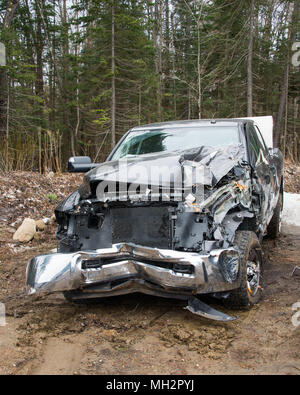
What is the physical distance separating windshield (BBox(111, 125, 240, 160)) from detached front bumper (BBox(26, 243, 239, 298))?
180cm

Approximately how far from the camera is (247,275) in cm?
377

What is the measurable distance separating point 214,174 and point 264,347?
5.25 feet

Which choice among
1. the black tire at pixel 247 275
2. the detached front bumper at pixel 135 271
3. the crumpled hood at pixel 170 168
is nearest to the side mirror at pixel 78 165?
the crumpled hood at pixel 170 168

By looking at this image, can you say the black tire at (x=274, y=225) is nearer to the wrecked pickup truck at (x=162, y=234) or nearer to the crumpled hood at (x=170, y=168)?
the wrecked pickup truck at (x=162, y=234)

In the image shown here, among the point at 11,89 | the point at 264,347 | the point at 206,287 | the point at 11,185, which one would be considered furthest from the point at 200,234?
the point at 11,89

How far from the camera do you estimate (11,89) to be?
14.5 meters

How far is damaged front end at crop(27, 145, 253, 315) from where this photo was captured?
3277 millimetres

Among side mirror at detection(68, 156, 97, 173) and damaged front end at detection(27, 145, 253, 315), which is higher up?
side mirror at detection(68, 156, 97, 173)

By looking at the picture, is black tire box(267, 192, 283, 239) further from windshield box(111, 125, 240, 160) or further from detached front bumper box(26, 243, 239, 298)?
detached front bumper box(26, 243, 239, 298)

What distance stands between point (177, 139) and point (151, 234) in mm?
1788

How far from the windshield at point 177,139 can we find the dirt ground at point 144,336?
6.02 feet

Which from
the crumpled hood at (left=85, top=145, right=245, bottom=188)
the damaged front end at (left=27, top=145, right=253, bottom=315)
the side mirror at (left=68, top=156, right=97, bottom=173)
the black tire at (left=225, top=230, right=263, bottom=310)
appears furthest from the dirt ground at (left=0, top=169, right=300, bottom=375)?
the side mirror at (left=68, top=156, right=97, bottom=173)

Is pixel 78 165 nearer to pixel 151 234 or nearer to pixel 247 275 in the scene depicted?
pixel 151 234

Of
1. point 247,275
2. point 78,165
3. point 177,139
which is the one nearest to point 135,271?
point 247,275
